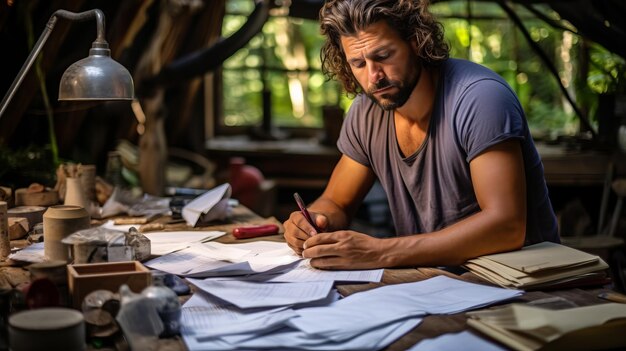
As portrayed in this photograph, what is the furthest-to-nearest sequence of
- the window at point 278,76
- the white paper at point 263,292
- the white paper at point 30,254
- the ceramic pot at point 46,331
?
the window at point 278,76, the white paper at point 30,254, the white paper at point 263,292, the ceramic pot at point 46,331

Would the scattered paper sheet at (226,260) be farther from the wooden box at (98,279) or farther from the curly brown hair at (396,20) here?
the curly brown hair at (396,20)

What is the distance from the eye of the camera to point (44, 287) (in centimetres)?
185

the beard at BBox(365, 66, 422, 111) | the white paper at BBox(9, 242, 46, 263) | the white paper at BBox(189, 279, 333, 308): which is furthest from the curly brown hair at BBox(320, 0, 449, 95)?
the white paper at BBox(9, 242, 46, 263)

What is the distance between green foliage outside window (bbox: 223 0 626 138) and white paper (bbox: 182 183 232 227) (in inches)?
139

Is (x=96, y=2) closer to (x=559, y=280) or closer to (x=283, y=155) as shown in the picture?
(x=283, y=155)

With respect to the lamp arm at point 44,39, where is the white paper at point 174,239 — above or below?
below

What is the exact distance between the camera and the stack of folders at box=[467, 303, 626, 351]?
5.59ft

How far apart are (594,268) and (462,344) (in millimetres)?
708

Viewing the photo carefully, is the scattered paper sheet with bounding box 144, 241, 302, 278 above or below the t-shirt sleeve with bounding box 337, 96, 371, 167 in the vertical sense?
below

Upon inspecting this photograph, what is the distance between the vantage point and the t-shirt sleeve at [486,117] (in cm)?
256

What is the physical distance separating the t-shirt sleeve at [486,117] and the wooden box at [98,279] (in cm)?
118

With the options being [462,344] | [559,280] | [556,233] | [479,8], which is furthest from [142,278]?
[479,8]

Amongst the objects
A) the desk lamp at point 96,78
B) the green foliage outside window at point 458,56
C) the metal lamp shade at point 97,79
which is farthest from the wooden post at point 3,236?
the green foliage outside window at point 458,56

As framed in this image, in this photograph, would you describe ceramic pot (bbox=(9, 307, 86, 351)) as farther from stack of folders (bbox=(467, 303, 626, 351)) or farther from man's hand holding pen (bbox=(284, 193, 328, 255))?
man's hand holding pen (bbox=(284, 193, 328, 255))
